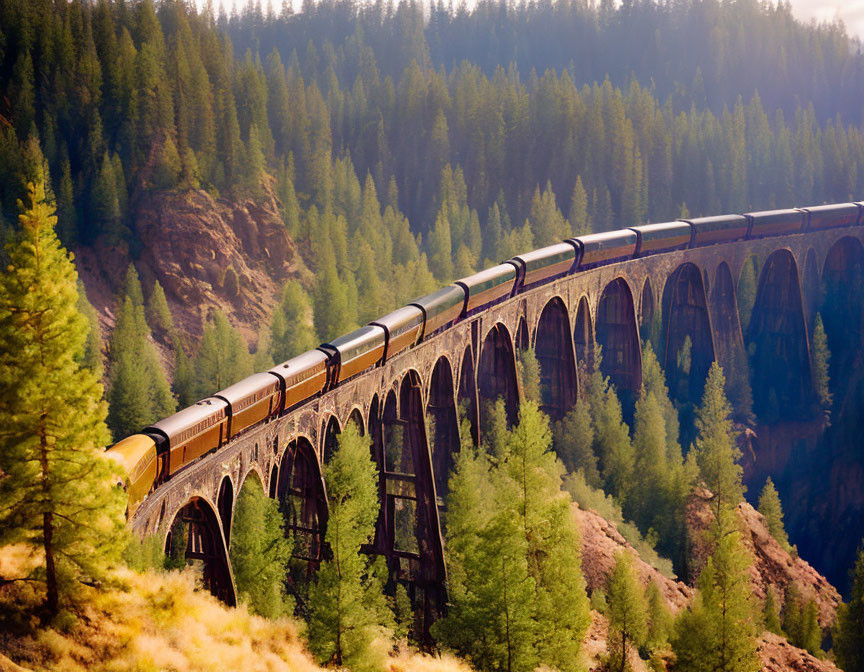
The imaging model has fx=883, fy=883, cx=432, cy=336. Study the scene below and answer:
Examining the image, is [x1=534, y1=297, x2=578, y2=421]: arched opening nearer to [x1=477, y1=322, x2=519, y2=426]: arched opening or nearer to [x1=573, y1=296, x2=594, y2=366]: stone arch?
[x1=573, y1=296, x2=594, y2=366]: stone arch

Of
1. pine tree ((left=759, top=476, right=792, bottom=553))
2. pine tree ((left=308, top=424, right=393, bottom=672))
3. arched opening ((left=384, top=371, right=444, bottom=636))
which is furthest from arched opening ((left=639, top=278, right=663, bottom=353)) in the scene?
pine tree ((left=308, top=424, right=393, bottom=672))

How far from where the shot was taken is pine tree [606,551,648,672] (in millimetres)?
35250

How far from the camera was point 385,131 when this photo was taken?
134500mm

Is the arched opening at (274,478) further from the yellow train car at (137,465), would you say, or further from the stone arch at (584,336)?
the stone arch at (584,336)

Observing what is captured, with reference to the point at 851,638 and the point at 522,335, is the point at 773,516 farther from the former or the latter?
the point at 522,335

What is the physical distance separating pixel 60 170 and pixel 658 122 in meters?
84.5

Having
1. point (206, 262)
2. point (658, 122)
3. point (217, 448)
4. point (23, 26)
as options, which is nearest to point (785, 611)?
point (217, 448)

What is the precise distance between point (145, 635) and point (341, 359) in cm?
1506

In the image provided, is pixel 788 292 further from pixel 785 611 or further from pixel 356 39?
pixel 356 39

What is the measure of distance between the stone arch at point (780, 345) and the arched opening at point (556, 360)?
28596 millimetres

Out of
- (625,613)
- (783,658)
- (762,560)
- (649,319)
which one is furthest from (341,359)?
(649,319)

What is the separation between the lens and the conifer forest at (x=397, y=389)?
64.5ft

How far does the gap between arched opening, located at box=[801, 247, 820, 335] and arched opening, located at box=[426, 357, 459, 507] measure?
52.7 meters

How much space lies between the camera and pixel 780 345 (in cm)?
8425
